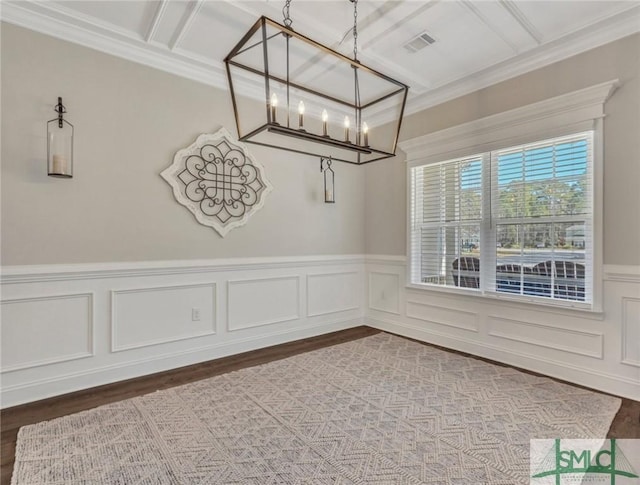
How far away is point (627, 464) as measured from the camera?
1814 millimetres

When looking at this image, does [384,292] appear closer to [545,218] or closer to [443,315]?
[443,315]

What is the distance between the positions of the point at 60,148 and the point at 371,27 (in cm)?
258

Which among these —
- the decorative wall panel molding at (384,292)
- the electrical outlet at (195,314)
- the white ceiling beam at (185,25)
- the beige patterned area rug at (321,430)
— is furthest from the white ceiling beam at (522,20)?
the electrical outlet at (195,314)

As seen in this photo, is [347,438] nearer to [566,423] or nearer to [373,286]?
[566,423]

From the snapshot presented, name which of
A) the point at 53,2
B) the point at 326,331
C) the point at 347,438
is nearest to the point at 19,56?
the point at 53,2

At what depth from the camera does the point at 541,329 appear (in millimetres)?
3068

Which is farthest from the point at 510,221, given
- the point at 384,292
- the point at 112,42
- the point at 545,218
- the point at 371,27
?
the point at 112,42

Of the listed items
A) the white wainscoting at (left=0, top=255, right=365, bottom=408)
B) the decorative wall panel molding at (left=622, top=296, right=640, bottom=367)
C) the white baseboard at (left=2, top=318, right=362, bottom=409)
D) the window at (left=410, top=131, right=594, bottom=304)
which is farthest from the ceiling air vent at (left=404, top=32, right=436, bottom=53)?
the white baseboard at (left=2, top=318, right=362, bottom=409)

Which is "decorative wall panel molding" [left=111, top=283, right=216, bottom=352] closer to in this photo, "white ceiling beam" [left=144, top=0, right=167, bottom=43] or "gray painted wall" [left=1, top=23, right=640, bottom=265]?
"gray painted wall" [left=1, top=23, right=640, bottom=265]

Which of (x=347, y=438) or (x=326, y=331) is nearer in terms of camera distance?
(x=347, y=438)

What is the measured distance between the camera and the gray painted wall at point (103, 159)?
2488mm

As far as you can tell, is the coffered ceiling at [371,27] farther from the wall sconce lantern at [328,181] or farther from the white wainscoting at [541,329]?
the white wainscoting at [541,329]

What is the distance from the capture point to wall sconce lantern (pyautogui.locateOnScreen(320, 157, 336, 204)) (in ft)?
14.1

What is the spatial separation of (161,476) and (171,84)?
306 cm
